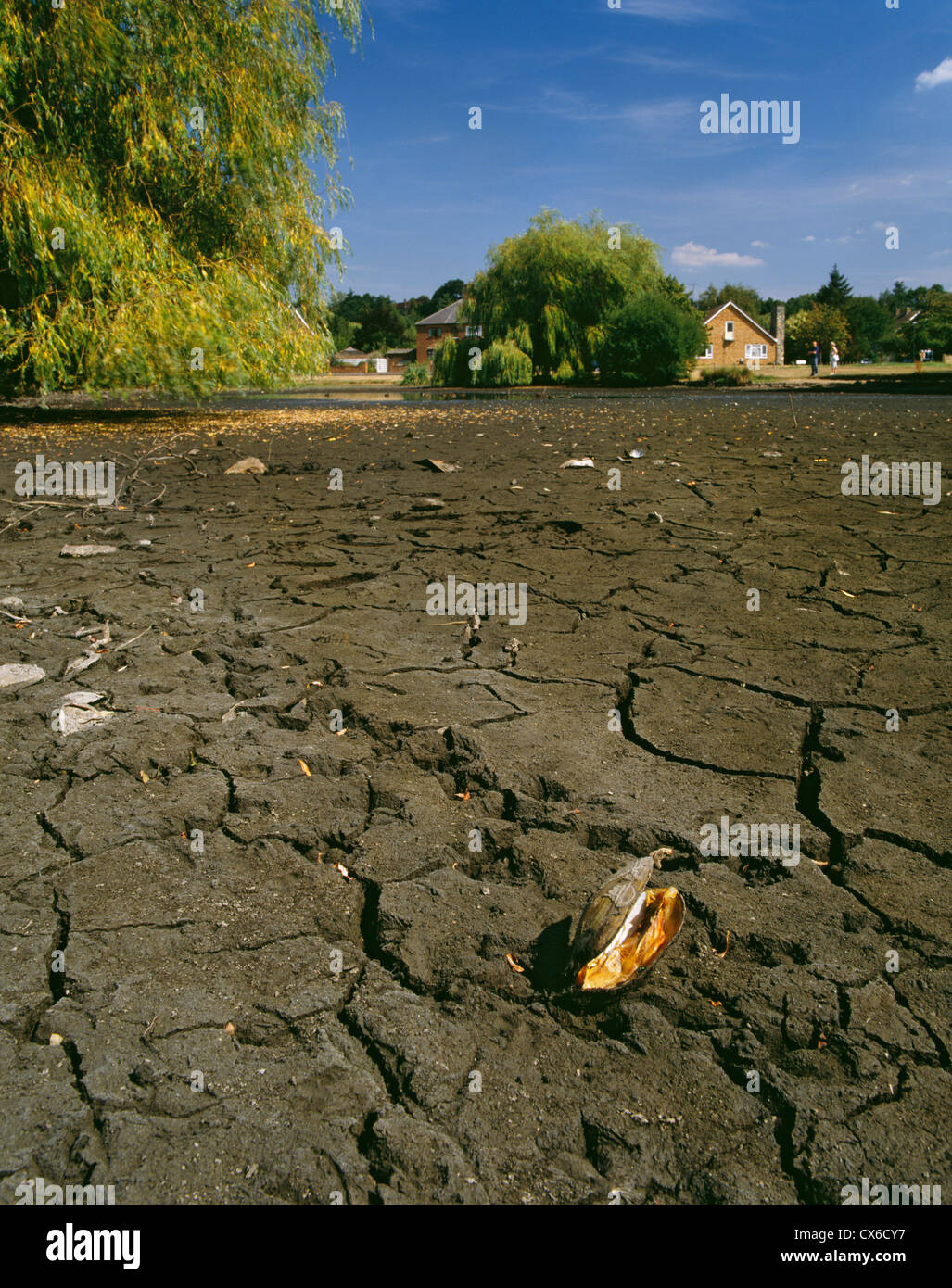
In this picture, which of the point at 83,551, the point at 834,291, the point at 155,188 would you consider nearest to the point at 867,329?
the point at 834,291

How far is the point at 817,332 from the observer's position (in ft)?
189

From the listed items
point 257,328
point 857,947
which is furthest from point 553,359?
point 857,947

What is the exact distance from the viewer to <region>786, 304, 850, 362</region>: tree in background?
5691 cm

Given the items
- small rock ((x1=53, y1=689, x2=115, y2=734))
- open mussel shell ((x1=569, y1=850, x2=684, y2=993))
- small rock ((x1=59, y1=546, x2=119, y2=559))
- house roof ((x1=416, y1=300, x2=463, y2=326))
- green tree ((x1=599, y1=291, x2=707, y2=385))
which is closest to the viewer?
open mussel shell ((x1=569, y1=850, x2=684, y2=993))

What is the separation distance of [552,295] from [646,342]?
148 inches

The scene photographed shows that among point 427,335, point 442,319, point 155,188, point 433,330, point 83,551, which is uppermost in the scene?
point 442,319

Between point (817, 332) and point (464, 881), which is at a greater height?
point (817, 332)

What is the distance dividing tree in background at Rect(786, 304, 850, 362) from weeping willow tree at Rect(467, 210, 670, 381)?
31260 millimetres

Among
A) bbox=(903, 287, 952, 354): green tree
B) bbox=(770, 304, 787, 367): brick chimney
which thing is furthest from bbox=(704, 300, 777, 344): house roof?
bbox=(903, 287, 952, 354): green tree

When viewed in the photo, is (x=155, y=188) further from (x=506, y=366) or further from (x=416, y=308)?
(x=416, y=308)

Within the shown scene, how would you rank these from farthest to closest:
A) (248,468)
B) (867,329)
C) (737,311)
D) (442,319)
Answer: (442,319), (867,329), (737,311), (248,468)

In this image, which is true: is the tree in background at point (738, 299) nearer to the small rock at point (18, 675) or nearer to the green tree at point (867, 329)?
the green tree at point (867, 329)

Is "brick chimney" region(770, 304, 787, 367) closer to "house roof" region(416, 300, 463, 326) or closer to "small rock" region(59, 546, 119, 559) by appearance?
"house roof" region(416, 300, 463, 326)

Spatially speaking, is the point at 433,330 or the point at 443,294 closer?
the point at 433,330
